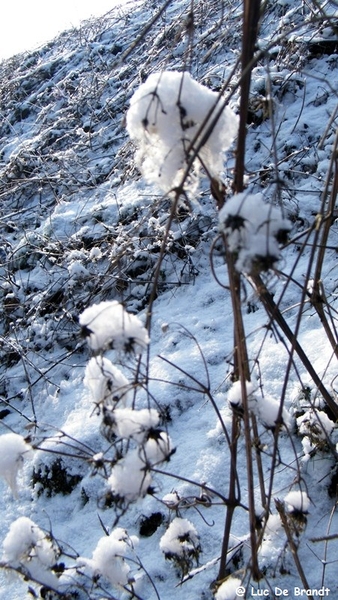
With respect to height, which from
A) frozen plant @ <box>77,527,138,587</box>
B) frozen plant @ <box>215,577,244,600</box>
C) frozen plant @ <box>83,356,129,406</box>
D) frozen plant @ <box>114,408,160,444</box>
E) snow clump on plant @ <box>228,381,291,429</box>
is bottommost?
frozen plant @ <box>215,577,244,600</box>

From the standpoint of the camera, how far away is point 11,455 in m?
1.25

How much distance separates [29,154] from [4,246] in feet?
5.25

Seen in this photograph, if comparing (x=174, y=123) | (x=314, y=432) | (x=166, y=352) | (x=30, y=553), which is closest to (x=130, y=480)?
(x=30, y=553)

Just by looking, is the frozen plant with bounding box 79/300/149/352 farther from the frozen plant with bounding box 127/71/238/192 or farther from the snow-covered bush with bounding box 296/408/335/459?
the snow-covered bush with bounding box 296/408/335/459

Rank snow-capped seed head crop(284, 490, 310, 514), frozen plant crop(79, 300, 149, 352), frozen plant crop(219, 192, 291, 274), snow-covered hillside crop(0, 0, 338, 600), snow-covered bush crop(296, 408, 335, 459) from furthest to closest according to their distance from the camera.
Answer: snow-covered bush crop(296, 408, 335, 459) → snow-capped seed head crop(284, 490, 310, 514) → snow-covered hillside crop(0, 0, 338, 600) → frozen plant crop(79, 300, 149, 352) → frozen plant crop(219, 192, 291, 274)

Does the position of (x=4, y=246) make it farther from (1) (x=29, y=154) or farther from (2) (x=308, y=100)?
(2) (x=308, y=100)

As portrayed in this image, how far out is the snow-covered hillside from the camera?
3.59 ft

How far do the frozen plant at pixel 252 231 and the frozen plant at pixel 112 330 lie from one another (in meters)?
0.25

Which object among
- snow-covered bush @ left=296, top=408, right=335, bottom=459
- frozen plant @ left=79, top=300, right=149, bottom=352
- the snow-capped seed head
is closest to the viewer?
frozen plant @ left=79, top=300, right=149, bottom=352

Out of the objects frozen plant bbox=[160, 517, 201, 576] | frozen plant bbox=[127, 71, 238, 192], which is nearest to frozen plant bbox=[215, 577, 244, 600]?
frozen plant bbox=[160, 517, 201, 576]

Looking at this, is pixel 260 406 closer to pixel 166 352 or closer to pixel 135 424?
pixel 135 424

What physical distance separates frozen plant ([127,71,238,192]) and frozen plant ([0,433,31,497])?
2.43 feet

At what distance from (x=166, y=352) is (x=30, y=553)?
153 cm

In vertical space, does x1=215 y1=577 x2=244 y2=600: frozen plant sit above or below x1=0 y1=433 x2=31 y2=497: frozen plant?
below
